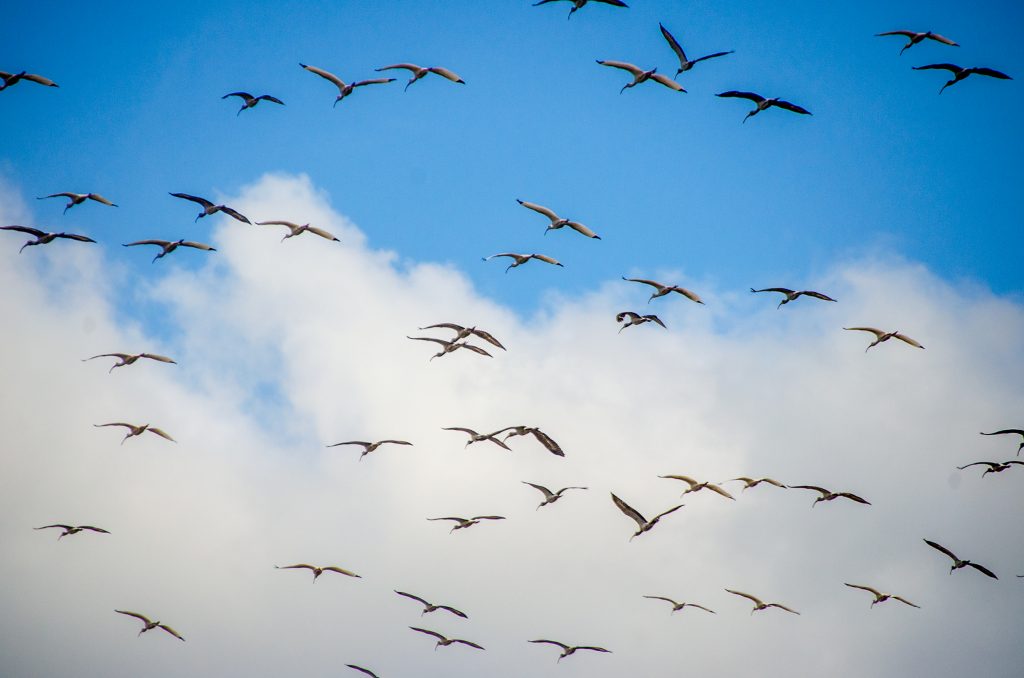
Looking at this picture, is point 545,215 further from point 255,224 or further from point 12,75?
point 12,75

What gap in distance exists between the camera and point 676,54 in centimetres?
5678

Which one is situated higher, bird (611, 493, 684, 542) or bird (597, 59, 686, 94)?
bird (597, 59, 686, 94)

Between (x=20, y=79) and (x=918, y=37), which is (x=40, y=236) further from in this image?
(x=918, y=37)


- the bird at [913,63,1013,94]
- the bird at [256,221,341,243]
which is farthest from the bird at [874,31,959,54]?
the bird at [256,221,341,243]

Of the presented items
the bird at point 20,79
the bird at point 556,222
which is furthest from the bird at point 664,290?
the bird at point 20,79

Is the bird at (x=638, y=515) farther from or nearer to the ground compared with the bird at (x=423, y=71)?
nearer to the ground

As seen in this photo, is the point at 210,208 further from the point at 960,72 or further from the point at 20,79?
the point at 960,72

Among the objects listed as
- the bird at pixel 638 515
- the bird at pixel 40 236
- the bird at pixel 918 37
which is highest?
the bird at pixel 918 37

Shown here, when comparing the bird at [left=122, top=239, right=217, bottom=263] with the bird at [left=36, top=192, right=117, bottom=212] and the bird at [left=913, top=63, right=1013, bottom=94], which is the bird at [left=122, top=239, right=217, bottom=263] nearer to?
the bird at [left=36, top=192, right=117, bottom=212]

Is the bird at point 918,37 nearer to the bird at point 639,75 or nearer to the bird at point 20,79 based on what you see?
the bird at point 639,75

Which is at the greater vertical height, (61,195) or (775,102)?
(775,102)

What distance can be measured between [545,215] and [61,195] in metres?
24.8

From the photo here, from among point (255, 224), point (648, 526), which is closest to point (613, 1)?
point (255, 224)

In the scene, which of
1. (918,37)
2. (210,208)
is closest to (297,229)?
(210,208)
